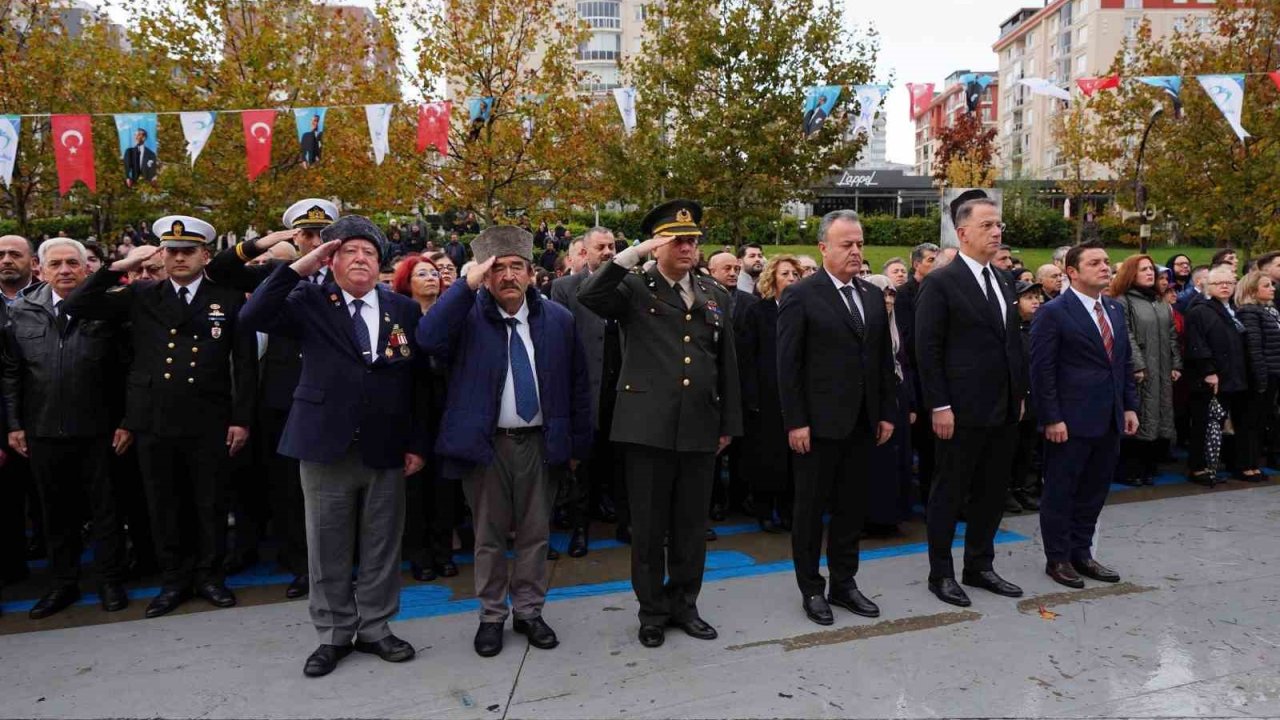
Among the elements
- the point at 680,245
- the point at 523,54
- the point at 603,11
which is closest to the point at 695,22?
the point at 523,54

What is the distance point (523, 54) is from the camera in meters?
19.0

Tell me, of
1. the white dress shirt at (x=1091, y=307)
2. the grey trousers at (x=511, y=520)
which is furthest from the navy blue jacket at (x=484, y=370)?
the white dress shirt at (x=1091, y=307)

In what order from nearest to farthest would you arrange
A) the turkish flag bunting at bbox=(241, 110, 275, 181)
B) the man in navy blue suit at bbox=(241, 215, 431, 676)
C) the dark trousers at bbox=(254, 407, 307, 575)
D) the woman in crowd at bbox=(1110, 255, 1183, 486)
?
the man in navy blue suit at bbox=(241, 215, 431, 676) < the dark trousers at bbox=(254, 407, 307, 575) < the woman in crowd at bbox=(1110, 255, 1183, 486) < the turkish flag bunting at bbox=(241, 110, 275, 181)

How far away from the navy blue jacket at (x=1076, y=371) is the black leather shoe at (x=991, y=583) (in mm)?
984

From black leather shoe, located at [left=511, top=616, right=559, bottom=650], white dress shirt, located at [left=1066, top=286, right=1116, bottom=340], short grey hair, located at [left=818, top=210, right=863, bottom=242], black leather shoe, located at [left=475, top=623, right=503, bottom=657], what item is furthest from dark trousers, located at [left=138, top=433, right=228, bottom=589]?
white dress shirt, located at [left=1066, top=286, right=1116, bottom=340]

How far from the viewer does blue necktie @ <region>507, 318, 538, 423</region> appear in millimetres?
4344

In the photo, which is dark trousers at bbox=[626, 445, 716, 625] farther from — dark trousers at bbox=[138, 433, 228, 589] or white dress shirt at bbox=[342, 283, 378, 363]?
dark trousers at bbox=[138, 433, 228, 589]

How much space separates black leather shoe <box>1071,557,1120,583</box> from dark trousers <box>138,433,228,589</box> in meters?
5.25

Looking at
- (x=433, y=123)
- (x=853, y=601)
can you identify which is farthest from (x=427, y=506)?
(x=433, y=123)

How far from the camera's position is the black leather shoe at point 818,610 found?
4641mm

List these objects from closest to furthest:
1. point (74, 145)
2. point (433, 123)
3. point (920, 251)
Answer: point (920, 251), point (74, 145), point (433, 123)

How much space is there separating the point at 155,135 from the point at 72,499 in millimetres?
10835

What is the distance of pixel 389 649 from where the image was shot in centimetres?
422

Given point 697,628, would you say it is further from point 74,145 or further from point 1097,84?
point 1097,84
